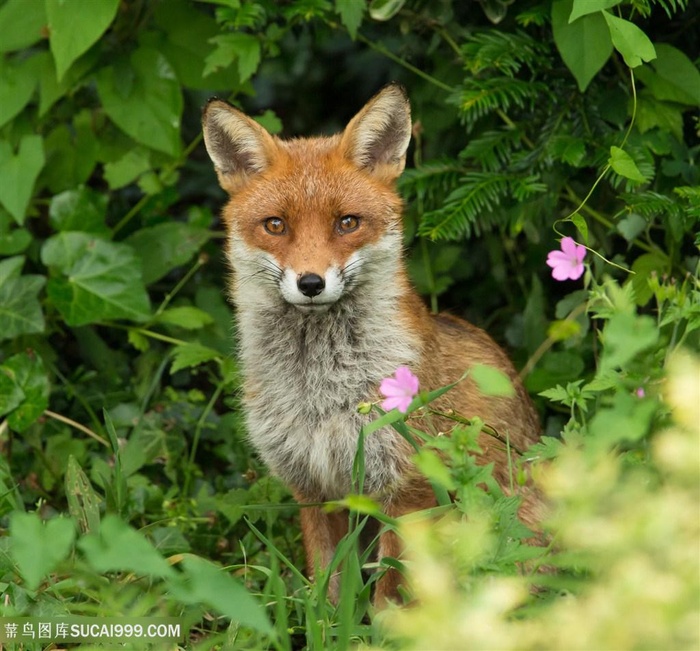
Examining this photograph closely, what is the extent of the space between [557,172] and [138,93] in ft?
6.48

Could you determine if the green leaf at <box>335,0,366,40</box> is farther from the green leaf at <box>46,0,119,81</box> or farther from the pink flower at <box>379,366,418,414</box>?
the pink flower at <box>379,366,418,414</box>

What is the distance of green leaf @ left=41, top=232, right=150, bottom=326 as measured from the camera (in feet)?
15.6

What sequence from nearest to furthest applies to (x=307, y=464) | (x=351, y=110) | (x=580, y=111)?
(x=307, y=464) → (x=580, y=111) → (x=351, y=110)

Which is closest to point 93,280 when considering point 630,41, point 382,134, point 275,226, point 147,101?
point 147,101

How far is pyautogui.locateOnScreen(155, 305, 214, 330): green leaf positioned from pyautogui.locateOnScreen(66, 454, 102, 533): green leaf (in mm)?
1213

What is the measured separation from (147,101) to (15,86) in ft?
1.96

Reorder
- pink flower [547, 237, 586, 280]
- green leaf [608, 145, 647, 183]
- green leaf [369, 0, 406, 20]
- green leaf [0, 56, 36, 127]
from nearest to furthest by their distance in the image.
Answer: pink flower [547, 237, 586, 280] → green leaf [608, 145, 647, 183] → green leaf [369, 0, 406, 20] → green leaf [0, 56, 36, 127]

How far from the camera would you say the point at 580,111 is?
447 cm

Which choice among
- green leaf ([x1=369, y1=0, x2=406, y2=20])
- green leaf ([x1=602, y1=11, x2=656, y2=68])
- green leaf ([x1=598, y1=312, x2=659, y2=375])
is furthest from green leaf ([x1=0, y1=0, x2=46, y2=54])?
green leaf ([x1=598, y1=312, x2=659, y2=375])

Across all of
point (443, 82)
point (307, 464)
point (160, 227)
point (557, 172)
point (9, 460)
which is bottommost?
point (9, 460)

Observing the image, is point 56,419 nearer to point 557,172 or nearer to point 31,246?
point 31,246

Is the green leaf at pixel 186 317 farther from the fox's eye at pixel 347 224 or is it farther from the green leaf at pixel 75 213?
the fox's eye at pixel 347 224

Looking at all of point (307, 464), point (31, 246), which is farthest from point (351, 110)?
point (307, 464)

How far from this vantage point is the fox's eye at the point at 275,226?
12.0 ft
